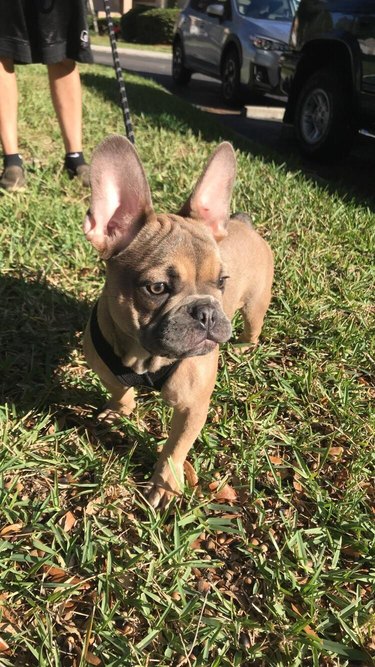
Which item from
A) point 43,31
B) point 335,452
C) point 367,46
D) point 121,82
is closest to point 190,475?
point 335,452

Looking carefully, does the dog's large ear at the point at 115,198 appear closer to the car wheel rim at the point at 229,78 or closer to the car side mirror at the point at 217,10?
the car wheel rim at the point at 229,78

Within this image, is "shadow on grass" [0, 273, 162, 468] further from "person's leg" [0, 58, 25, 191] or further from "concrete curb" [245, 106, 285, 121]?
"concrete curb" [245, 106, 285, 121]

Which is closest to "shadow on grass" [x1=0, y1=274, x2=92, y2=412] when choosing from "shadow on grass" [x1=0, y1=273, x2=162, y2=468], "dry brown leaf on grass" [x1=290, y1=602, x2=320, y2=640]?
"shadow on grass" [x1=0, y1=273, x2=162, y2=468]

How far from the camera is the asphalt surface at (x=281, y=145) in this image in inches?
245

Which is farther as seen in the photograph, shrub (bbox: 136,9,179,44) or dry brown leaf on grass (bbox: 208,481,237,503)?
shrub (bbox: 136,9,179,44)

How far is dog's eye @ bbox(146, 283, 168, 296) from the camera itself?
208cm

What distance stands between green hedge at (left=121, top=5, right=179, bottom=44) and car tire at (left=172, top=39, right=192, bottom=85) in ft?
75.4

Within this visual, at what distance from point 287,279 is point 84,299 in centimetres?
153

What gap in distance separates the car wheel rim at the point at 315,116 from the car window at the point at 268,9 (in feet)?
17.5

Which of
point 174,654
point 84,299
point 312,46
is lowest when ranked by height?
point 174,654

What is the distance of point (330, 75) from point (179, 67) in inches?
375

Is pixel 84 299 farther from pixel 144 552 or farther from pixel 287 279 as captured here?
pixel 144 552

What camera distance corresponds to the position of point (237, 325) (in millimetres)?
3572

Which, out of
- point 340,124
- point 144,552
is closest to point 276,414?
point 144,552
